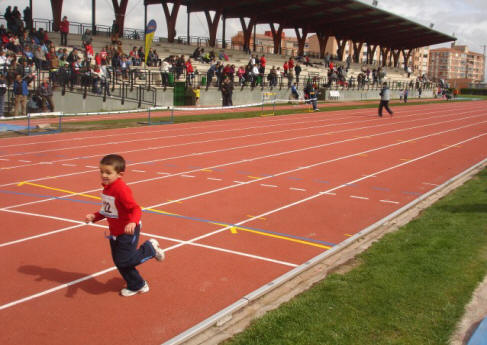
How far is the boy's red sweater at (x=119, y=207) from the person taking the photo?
15.5ft

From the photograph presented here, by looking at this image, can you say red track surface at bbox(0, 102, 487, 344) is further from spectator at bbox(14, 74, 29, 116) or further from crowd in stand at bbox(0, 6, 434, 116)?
crowd in stand at bbox(0, 6, 434, 116)

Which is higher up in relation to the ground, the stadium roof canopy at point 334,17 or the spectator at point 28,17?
the stadium roof canopy at point 334,17

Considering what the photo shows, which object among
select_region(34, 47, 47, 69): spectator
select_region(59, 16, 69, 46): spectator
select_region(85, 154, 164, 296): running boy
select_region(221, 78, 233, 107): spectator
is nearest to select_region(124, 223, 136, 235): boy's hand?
select_region(85, 154, 164, 296): running boy

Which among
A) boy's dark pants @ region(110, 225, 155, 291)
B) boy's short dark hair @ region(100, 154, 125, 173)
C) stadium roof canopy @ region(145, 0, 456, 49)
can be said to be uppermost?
stadium roof canopy @ region(145, 0, 456, 49)

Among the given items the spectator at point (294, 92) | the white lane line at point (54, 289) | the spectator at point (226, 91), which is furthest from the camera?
the spectator at point (294, 92)

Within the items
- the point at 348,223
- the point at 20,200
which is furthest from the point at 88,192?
the point at 348,223

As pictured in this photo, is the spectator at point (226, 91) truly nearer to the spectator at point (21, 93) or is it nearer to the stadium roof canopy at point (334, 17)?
the spectator at point (21, 93)

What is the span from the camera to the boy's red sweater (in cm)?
471

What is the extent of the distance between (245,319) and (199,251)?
1933mm

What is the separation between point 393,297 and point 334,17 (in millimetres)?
58401

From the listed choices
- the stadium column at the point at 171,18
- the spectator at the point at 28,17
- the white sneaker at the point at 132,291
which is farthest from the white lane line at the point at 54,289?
the stadium column at the point at 171,18

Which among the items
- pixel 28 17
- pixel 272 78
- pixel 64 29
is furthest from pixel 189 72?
pixel 28 17

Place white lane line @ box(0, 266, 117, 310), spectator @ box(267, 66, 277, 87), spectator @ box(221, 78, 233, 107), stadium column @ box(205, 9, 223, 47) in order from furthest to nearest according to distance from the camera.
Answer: stadium column @ box(205, 9, 223, 47)
spectator @ box(267, 66, 277, 87)
spectator @ box(221, 78, 233, 107)
white lane line @ box(0, 266, 117, 310)

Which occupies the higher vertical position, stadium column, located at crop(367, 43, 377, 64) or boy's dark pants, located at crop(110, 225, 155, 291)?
stadium column, located at crop(367, 43, 377, 64)
